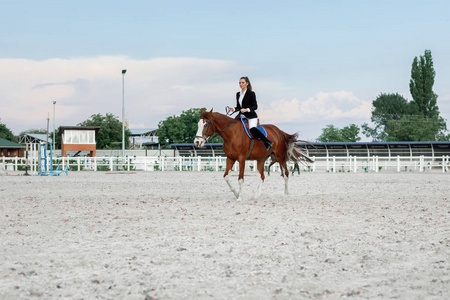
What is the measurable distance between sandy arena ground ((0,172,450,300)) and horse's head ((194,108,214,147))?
1.82 metres

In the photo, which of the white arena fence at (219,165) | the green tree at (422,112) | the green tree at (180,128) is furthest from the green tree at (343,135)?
the white arena fence at (219,165)

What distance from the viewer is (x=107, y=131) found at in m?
86.3

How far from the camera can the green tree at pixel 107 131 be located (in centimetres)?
8604

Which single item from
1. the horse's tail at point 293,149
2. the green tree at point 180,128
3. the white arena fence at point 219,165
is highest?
the green tree at point 180,128

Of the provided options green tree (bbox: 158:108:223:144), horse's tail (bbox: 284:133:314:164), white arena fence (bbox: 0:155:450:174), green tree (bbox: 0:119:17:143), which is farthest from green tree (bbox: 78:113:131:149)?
horse's tail (bbox: 284:133:314:164)

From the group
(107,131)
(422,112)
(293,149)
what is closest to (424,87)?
(422,112)

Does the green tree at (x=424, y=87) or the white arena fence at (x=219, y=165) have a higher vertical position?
the green tree at (x=424, y=87)

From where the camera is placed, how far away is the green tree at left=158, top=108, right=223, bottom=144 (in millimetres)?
85938

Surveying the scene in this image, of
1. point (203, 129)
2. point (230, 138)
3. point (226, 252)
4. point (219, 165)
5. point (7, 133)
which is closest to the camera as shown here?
point (226, 252)

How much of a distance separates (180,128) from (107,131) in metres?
12.2

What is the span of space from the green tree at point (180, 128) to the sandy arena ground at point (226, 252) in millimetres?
75233

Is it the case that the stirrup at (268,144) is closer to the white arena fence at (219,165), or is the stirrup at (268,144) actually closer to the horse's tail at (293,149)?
the horse's tail at (293,149)

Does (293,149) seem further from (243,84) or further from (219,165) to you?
(219,165)

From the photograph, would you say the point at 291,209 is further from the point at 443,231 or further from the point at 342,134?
the point at 342,134
